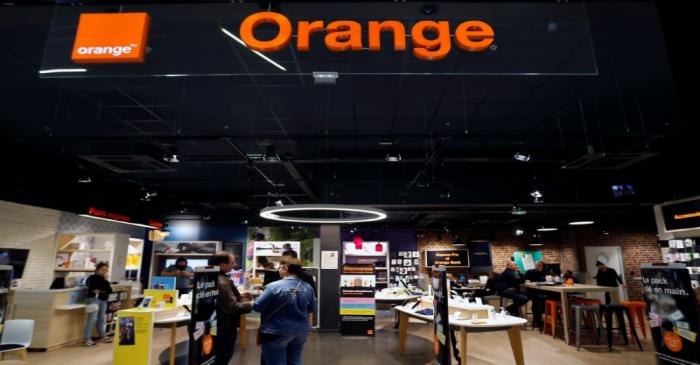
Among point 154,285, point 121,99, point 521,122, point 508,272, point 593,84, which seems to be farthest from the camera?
point 508,272

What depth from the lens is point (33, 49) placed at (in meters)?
4.73

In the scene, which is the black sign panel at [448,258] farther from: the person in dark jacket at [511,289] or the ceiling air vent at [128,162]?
the ceiling air vent at [128,162]

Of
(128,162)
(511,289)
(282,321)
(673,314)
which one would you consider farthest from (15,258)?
(511,289)

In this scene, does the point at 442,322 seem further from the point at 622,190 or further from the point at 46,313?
the point at 622,190

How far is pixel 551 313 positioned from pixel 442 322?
5548mm

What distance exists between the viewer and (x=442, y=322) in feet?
16.0

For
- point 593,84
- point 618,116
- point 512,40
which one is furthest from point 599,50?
point 618,116

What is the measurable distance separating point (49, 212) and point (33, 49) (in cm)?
771

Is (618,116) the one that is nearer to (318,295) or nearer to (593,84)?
(593,84)

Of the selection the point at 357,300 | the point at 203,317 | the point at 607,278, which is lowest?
the point at 357,300

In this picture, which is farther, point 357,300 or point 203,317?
point 357,300

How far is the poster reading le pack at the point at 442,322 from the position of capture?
15.4 ft

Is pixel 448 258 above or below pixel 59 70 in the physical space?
below

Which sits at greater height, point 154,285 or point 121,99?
point 121,99
